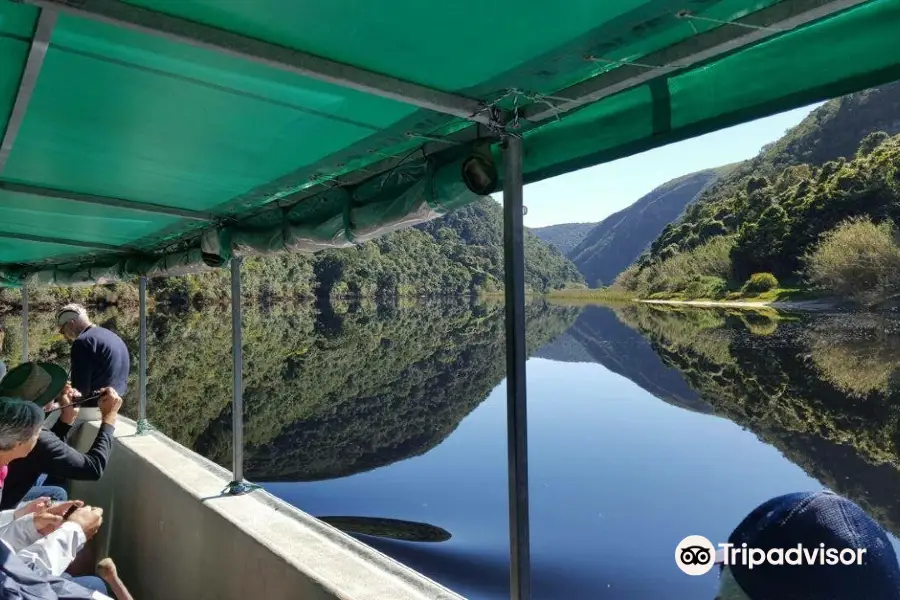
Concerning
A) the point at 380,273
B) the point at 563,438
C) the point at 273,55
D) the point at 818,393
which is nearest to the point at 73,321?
the point at 273,55

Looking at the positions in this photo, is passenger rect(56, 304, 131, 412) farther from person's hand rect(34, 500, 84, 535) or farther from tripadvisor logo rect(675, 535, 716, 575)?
tripadvisor logo rect(675, 535, 716, 575)

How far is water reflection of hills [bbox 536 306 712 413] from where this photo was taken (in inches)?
593

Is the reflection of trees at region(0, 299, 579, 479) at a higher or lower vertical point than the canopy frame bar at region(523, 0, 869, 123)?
lower

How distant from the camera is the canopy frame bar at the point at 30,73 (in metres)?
1.16

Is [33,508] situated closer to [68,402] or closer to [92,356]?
[68,402]

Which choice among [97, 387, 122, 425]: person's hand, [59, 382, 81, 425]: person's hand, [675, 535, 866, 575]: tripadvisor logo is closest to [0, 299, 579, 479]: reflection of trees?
[59, 382, 81, 425]: person's hand

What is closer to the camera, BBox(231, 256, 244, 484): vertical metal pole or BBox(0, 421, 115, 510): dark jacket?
BBox(0, 421, 115, 510): dark jacket

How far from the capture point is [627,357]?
942 inches

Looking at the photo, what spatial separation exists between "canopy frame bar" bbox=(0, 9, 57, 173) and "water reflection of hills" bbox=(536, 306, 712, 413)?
42.9ft

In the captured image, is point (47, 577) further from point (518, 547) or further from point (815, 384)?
point (815, 384)

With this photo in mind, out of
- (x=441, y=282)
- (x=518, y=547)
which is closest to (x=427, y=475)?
(x=518, y=547)

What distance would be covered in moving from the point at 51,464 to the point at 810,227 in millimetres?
45921

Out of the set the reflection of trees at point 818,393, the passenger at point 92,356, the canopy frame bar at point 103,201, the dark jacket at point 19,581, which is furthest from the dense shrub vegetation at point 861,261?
the dark jacket at point 19,581

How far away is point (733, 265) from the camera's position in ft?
163
